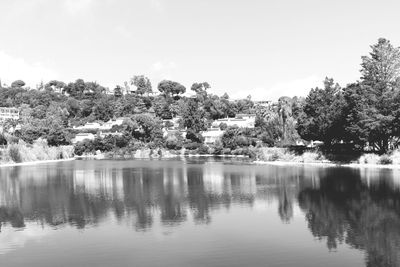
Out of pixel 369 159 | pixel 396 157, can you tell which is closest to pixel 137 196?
pixel 396 157

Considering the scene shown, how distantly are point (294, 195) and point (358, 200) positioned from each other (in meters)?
6.71

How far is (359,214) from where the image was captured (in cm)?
3503

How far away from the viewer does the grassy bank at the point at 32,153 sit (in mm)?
105000

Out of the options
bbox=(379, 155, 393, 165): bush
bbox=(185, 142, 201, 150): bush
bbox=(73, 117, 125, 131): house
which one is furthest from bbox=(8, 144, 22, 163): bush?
bbox=(379, 155, 393, 165): bush

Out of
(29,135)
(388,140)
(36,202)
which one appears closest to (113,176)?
(36,202)

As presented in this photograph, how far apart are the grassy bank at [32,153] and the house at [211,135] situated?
43718 millimetres

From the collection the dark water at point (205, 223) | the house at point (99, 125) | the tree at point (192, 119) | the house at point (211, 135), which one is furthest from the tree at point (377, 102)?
the house at point (99, 125)

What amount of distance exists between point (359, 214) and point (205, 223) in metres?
12.4

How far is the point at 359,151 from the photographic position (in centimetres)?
8319

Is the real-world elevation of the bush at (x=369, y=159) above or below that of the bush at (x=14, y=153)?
below

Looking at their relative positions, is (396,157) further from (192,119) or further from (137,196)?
(192,119)

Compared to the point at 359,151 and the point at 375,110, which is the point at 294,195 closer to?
the point at 375,110

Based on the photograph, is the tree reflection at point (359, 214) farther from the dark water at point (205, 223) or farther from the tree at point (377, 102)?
the tree at point (377, 102)

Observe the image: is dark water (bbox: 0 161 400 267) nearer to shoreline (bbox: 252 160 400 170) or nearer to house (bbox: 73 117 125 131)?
shoreline (bbox: 252 160 400 170)
